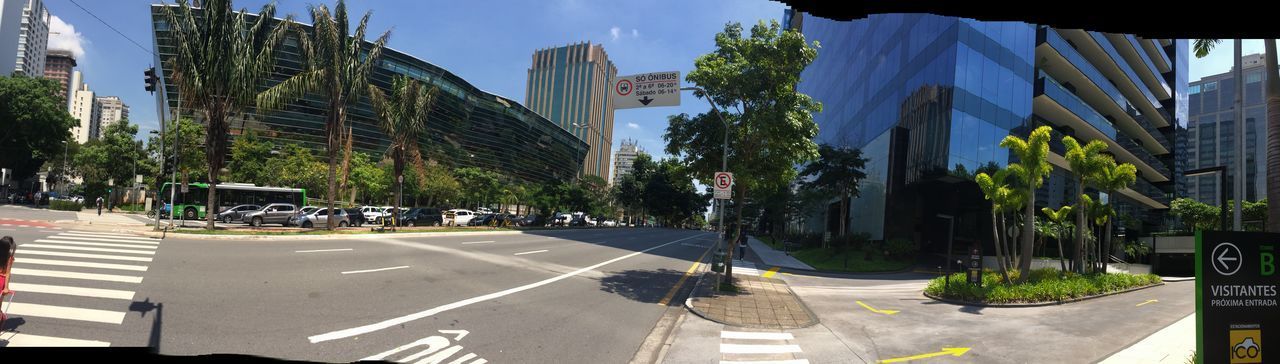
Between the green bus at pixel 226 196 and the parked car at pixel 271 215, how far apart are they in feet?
26.2

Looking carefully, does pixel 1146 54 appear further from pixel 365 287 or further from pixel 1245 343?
pixel 365 287

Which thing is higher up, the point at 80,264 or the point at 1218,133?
the point at 1218,133

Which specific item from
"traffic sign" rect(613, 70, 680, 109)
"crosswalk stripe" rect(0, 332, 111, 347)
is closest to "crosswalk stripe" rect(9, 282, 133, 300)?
"crosswalk stripe" rect(0, 332, 111, 347)

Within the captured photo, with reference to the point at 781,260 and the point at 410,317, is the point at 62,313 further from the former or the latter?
the point at 781,260

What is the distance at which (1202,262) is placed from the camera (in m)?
3.90

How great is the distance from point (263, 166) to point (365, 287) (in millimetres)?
44688

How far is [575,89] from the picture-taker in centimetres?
13950

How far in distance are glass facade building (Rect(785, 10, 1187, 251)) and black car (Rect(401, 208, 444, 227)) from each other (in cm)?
3063

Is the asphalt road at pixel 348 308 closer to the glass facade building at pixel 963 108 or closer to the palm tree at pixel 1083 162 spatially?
the palm tree at pixel 1083 162

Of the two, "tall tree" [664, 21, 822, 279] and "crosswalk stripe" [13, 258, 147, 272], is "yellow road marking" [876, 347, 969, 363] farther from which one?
"crosswalk stripe" [13, 258, 147, 272]

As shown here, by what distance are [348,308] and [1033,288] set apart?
15.7m

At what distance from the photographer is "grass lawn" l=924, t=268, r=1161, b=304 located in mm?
13085

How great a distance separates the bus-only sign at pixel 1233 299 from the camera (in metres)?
Result: 3.74

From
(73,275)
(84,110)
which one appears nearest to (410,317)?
(73,275)
